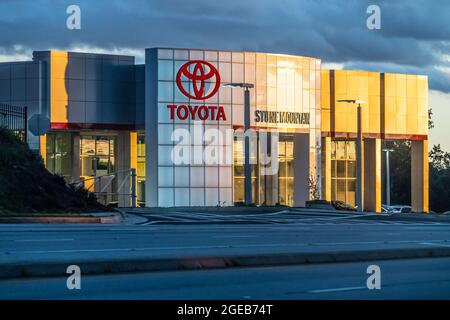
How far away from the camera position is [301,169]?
66.1 meters

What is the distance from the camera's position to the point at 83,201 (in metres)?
30.2

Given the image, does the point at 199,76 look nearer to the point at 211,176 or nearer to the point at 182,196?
the point at 211,176

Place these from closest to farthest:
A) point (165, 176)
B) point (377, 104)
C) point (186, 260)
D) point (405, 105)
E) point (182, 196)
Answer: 1. point (186, 260)
2. point (165, 176)
3. point (182, 196)
4. point (377, 104)
5. point (405, 105)

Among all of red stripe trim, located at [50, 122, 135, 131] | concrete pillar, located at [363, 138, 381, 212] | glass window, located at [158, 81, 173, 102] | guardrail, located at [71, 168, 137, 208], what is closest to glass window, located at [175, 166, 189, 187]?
guardrail, located at [71, 168, 137, 208]

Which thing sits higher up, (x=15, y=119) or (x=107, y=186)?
(x=15, y=119)

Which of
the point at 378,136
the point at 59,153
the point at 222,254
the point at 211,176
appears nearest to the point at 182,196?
the point at 211,176

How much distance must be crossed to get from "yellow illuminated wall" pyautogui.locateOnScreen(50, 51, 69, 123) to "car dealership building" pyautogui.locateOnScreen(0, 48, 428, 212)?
7cm

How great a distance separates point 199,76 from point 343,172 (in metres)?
21.3

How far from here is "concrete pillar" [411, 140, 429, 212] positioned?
240 feet

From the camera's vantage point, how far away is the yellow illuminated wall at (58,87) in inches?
2416

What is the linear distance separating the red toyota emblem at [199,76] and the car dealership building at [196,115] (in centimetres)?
7

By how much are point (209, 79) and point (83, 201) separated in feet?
106
